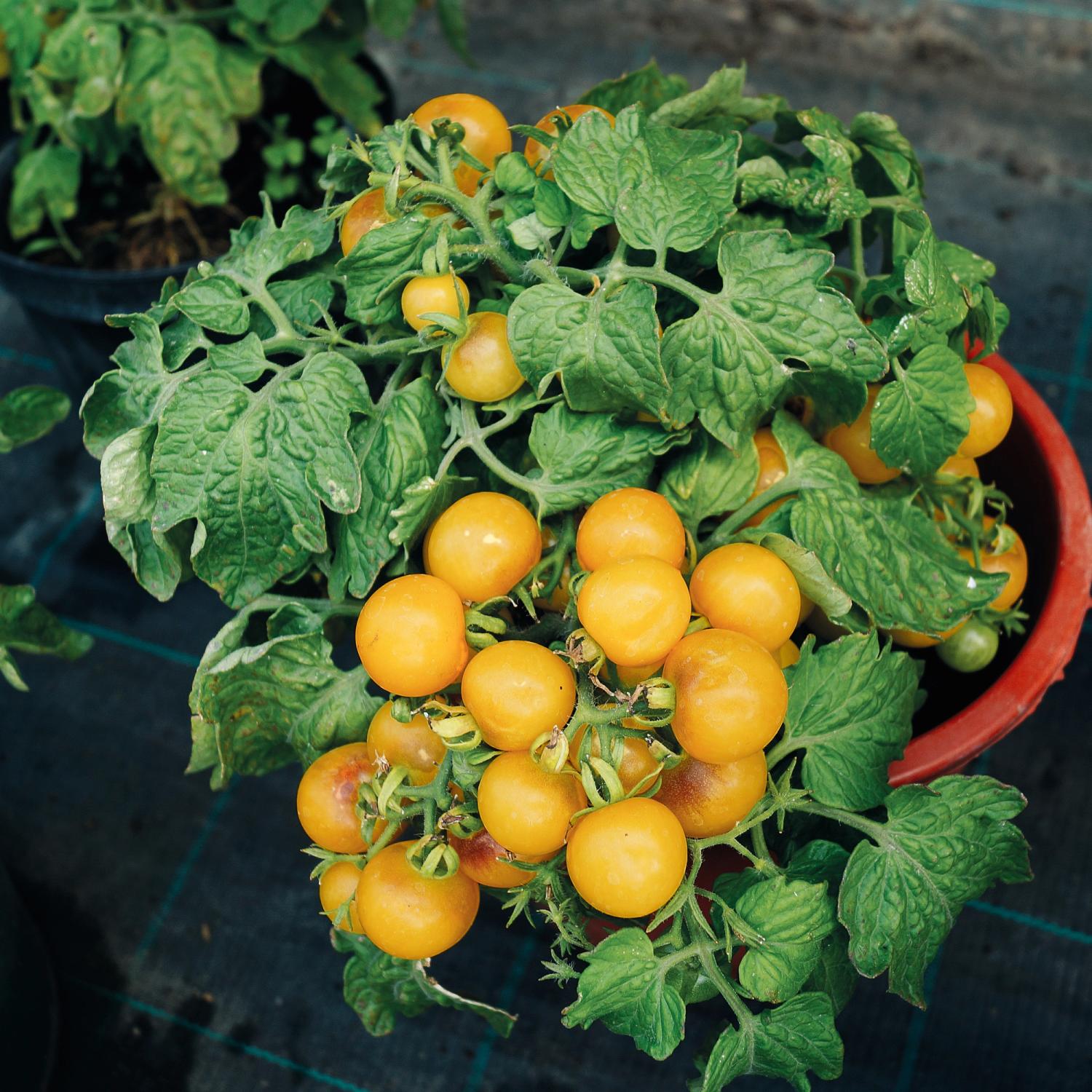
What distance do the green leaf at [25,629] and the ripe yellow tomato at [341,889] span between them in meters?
0.31

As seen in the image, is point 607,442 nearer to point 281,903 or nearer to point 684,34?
point 281,903

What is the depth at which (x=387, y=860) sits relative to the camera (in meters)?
0.71

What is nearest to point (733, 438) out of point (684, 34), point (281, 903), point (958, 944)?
point (958, 944)

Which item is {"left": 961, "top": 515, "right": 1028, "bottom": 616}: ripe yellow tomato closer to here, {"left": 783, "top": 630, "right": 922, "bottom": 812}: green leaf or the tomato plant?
the tomato plant

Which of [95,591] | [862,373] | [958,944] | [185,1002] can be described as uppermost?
[862,373]

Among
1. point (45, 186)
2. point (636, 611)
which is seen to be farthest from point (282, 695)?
point (45, 186)

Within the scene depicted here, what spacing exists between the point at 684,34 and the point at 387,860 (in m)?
1.90

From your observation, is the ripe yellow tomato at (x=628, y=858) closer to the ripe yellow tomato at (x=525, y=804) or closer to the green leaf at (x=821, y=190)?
the ripe yellow tomato at (x=525, y=804)

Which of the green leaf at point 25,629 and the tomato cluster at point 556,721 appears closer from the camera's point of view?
the tomato cluster at point 556,721

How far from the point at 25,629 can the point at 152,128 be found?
72 cm

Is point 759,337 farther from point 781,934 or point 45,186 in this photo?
point 45,186

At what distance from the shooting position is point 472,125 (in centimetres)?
84

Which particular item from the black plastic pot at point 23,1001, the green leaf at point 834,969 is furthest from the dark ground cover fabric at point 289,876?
the green leaf at point 834,969

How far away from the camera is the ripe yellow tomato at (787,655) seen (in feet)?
2.63
